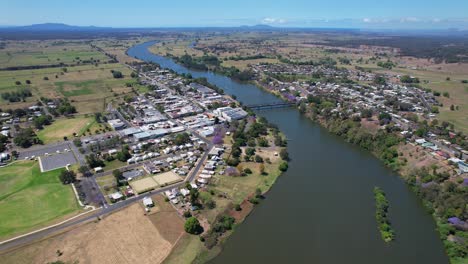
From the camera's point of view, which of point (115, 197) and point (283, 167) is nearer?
point (115, 197)

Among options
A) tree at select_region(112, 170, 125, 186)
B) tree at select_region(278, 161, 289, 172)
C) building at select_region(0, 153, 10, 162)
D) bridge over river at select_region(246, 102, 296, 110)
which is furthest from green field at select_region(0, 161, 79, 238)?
bridge over river at select_region(246, 102, 296, 110)

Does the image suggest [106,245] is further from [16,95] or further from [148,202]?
[16,95]

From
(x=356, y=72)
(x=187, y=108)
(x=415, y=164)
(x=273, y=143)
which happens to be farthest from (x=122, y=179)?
(x=356, y=72)

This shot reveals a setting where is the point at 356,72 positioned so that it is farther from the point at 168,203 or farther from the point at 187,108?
the point at 168,203

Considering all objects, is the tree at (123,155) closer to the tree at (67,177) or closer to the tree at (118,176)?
the tree at (118,176)

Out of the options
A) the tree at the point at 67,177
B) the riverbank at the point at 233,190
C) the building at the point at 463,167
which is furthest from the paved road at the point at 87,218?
the building at the point at 463,167

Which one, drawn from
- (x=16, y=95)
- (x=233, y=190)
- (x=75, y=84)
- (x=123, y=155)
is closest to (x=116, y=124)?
(x=123, y=155)
